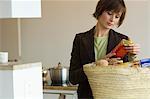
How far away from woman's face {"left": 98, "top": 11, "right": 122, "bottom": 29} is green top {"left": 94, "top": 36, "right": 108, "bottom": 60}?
56 millimetres

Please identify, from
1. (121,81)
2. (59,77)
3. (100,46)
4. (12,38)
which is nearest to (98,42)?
(100,46)

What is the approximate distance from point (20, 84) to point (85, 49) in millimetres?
313

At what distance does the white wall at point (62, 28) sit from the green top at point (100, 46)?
4.98 feet

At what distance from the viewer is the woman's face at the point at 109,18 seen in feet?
4.60

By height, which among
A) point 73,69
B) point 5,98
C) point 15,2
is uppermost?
point 15,2

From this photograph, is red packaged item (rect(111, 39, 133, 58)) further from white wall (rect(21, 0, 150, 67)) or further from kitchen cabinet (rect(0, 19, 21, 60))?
kitchen cabinet (rect(0, 19, 21, 60))

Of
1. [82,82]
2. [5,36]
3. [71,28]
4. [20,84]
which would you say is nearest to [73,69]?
[82,82]

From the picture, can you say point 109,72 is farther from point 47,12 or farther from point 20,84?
point 47,12

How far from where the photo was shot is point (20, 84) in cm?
145

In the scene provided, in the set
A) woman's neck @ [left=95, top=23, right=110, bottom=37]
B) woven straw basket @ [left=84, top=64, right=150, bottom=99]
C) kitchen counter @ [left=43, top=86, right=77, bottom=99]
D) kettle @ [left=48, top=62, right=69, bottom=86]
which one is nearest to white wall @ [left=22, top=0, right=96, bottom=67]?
kettle @ [left=48, top=62, right=69, bottom=86]

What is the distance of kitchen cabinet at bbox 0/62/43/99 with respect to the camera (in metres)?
1.42

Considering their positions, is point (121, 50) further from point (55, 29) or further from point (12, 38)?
point (12, 38)

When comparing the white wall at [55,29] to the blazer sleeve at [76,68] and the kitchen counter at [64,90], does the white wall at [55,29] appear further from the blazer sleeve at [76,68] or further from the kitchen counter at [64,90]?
the blazer sleeve at [76,68]

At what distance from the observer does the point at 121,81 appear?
1.13 meters
